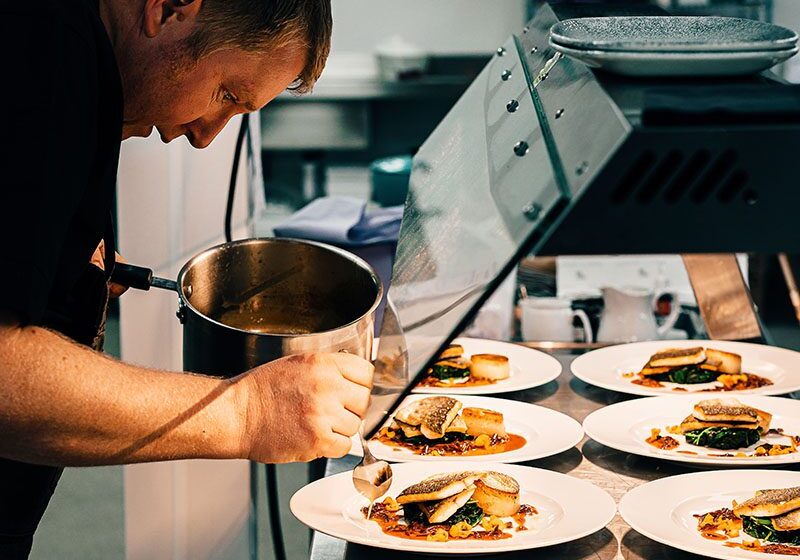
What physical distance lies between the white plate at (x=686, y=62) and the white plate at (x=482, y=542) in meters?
0.65

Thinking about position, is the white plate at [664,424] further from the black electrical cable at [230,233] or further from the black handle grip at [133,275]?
the black electrical cable at [230,233]

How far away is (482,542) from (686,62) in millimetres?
717

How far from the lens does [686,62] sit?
0.96 m

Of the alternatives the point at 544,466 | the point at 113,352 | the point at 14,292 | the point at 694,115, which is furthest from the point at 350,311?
the point at 113,352

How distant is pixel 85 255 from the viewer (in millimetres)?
1389

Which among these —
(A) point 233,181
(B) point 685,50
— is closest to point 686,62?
(B) point 685,50

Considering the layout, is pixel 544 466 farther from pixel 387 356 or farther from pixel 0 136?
pixel 0 136

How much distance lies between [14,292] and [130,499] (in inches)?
55.3

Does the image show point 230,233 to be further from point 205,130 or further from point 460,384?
point 205,130

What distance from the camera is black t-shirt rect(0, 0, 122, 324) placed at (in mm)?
1114

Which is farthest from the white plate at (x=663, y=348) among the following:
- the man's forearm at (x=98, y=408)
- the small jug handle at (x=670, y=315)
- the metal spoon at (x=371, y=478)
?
the man's forearm at (x=98, y=408)

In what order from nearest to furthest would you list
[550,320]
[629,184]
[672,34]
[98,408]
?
[629,184]
[672,34]
[98,408]
[550,320]

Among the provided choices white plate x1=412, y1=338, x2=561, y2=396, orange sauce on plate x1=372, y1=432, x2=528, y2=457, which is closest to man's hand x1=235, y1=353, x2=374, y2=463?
orange sauce on plate x1=372, y1=432, x2=528, y2=457

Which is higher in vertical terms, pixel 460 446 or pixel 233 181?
pixel 233 181
